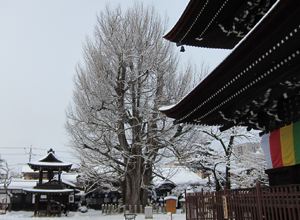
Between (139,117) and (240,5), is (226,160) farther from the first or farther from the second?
(240,5)

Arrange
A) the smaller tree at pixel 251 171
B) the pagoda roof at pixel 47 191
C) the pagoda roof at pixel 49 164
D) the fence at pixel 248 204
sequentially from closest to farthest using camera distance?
1. the fence at pixel 248 204
2. the smaller tree at pixel 251 171
3. the pagoda roof at pixel 47 191
4. the pagoda roof at pixel 49 164

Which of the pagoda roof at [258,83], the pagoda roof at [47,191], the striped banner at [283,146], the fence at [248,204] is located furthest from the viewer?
the pagoda roof at [47,191]

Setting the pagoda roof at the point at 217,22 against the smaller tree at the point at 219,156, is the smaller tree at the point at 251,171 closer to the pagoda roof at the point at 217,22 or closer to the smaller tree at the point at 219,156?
the smaller tree at the point at 219,156

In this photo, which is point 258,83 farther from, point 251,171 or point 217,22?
point 251,171

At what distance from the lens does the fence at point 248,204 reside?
16.3 ft

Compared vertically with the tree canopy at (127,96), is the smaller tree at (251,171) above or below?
below

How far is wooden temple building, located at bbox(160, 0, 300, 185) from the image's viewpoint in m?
4.33

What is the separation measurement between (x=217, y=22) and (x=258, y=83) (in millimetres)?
2815

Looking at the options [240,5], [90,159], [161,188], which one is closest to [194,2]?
[240,5]

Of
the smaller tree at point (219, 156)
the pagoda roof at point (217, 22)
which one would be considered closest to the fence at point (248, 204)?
the pagoda roof at point (217, 22)

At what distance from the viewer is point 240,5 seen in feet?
23.4

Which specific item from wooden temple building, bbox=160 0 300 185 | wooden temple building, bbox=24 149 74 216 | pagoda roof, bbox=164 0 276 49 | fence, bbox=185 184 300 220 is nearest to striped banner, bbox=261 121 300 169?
wooden temple building, bbox=160 0 300 185

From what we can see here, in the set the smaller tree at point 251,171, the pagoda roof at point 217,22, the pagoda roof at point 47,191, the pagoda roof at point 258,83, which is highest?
the pagoda roof at point 217,22

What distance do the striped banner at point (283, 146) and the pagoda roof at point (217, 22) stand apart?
2951mm
